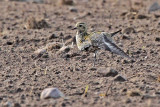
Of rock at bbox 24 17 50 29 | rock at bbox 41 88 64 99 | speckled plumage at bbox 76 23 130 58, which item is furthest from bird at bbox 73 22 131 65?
rock at bbox 24 17 50 29

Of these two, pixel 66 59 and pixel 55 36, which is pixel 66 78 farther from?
pixel 55 36

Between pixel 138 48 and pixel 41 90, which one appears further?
pixel 138 48

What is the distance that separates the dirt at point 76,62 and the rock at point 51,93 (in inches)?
4.1

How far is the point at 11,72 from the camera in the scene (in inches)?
340

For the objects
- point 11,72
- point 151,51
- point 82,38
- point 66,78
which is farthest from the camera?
point 151,51

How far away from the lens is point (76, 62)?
9.41 meters

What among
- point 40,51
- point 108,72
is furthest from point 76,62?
point 108,72

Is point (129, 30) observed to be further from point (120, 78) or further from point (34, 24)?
point (120, 78)

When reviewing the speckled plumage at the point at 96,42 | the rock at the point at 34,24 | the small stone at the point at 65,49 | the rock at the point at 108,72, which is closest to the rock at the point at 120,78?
the rock at the point at 108,72

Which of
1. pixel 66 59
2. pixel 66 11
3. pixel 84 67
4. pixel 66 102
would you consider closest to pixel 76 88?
pixel 66 102

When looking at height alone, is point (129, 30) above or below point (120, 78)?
above

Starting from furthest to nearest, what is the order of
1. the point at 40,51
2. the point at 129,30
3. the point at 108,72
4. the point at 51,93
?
1. the point at 129,30
2. the point at 40,51
3. the point at 108,72
4. the point at 51,93

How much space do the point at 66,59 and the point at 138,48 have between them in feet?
6.51

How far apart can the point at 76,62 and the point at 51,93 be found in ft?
8.70
